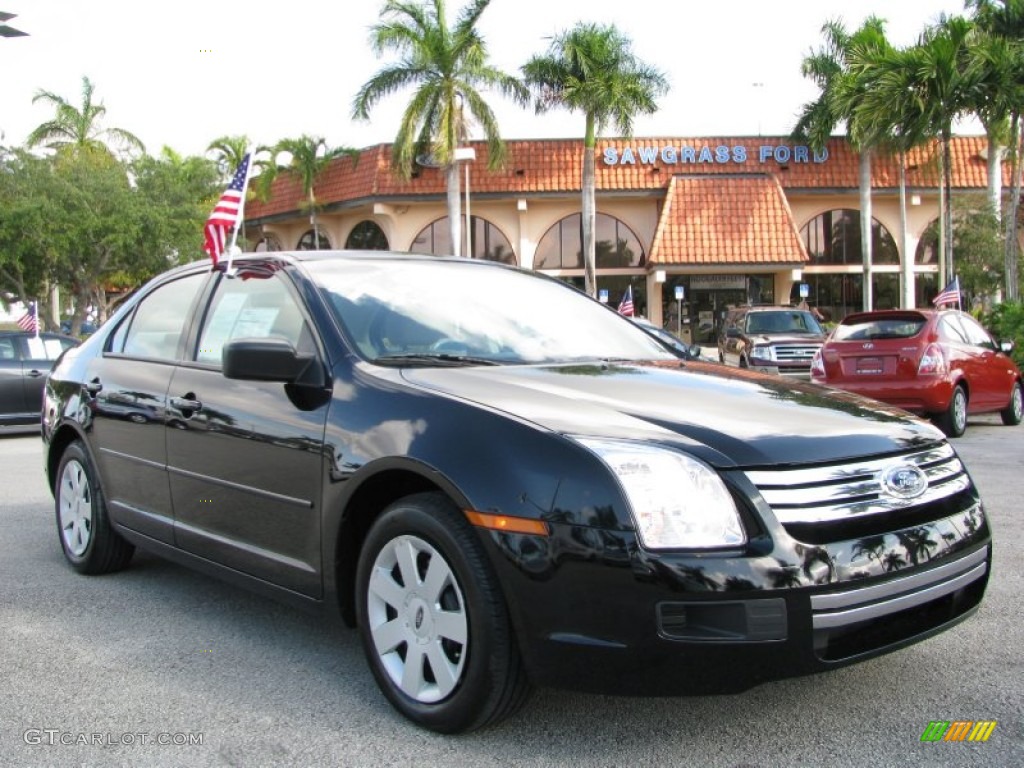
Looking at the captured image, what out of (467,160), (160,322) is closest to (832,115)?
(467,160)

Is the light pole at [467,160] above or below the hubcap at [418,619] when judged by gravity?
above

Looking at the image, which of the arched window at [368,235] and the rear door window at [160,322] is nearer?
the rear door window at [160,322]

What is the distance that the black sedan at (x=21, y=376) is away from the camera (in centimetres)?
1310

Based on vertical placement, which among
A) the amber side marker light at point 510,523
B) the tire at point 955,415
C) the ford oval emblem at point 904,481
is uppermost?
the ford oval emblem at point 904,481

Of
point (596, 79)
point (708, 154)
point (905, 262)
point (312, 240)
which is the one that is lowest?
point (905, 262)

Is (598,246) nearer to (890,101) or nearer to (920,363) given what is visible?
(890,101)

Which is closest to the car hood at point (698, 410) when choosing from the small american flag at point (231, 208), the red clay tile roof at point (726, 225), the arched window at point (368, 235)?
the small american flag at point (231, 208)

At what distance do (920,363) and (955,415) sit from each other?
0.85 meters

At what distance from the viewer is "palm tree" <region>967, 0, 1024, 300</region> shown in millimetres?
21297

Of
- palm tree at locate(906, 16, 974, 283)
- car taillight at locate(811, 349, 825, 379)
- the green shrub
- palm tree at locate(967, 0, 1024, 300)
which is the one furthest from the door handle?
palm tree at locate(967, 0, 1024, 300)

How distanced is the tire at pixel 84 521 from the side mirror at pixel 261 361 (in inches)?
75.6

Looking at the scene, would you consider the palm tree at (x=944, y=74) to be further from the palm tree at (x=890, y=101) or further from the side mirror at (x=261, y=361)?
the side mirror at (x=261, y=361)

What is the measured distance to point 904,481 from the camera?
9.73 feet

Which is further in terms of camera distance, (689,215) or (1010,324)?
(689,215)
